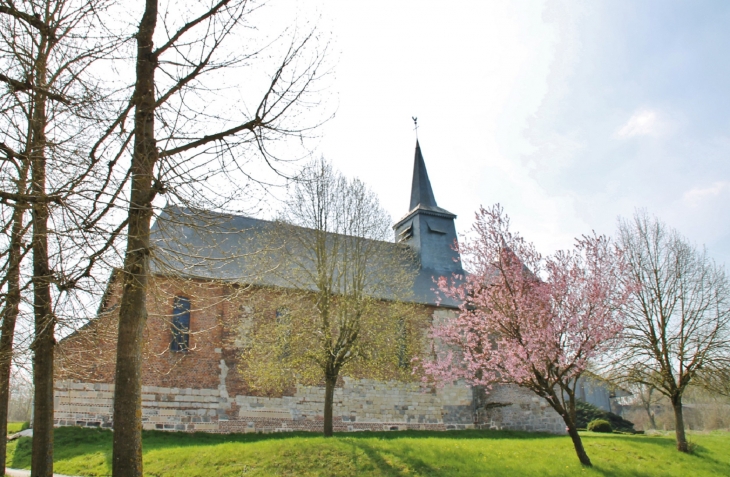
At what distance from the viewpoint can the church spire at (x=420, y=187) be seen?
25.2 metres

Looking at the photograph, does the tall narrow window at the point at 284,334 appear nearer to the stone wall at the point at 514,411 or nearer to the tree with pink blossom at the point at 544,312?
Result: the tree with pink blossom at the point at 544,312

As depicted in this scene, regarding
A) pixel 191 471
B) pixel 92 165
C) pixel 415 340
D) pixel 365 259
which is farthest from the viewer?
pixel 415 340

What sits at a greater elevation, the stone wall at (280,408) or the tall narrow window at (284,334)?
the tall narrow window at (284,334)

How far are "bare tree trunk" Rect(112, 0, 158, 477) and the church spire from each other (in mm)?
18990

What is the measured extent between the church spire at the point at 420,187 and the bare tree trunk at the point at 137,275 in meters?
19.0

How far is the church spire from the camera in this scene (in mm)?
25219

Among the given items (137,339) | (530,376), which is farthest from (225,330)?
(137,339)

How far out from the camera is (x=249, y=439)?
15195 millimetres

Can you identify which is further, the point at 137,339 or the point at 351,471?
the point at 351,471

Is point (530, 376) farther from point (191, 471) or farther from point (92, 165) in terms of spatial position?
point (92, 165)

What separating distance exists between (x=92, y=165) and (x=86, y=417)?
485 inches

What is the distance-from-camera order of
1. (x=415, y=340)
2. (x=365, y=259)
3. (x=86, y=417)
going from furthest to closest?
(x=415, y=340) → (x=365, y=259) → (x=86, y=417)

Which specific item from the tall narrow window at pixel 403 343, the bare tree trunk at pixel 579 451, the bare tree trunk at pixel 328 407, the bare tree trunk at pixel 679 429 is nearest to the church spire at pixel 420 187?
the tall narrow window at pixel 403 343

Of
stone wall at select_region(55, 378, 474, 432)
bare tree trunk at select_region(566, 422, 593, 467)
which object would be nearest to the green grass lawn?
bare tree trunk at select_region(566, 422, 593, 467)
